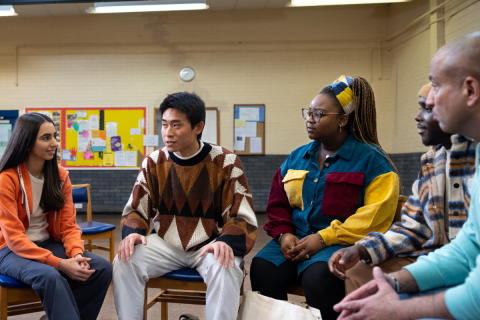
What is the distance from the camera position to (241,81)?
269 inches

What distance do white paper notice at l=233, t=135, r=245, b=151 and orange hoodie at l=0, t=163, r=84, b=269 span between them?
190 inches

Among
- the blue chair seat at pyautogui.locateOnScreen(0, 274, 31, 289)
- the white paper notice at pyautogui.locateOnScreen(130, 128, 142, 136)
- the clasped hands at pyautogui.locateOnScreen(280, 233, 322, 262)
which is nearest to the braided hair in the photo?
the clasped hands at pyautogui.locateOnScreen(280, 233, 322, 262)

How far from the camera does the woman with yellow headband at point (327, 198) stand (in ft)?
5.60

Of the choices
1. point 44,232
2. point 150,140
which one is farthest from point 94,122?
point 44,232

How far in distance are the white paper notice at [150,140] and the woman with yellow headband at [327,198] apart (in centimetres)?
503

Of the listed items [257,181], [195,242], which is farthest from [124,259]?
[257,181]

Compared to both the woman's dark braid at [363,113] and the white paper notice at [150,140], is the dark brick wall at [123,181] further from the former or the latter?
the woman's dark braid at [363,113]

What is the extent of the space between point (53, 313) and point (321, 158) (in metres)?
1.41

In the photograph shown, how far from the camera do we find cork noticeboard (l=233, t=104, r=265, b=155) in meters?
6.81

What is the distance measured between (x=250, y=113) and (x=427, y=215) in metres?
5.56

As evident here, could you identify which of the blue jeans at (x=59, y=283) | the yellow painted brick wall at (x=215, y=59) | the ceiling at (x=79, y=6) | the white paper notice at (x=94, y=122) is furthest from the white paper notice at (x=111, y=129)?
the blue jeans at (x=59, y=283)

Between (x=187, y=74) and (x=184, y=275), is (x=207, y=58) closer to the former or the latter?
(x=187, y=74)

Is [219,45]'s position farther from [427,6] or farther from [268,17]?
[427,6]

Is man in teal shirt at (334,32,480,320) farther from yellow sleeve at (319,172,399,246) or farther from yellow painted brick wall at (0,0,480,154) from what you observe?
yellow painted brick wall at (0,0,480,154)
